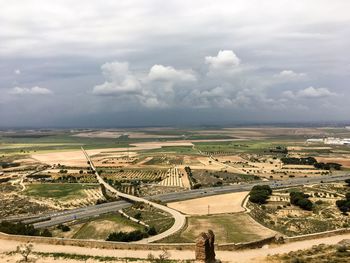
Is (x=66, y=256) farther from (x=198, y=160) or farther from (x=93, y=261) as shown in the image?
(x=198, y=160)

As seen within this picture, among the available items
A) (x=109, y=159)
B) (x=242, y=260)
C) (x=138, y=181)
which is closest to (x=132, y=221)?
(x=242, y=260)

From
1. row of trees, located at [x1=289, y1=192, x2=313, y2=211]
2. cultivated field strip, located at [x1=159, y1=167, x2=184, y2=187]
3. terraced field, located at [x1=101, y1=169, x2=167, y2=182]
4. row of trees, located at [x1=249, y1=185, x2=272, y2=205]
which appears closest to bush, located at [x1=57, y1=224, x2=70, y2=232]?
row of trees, located at [x1=249, y1=185, x2=272, y2=205]

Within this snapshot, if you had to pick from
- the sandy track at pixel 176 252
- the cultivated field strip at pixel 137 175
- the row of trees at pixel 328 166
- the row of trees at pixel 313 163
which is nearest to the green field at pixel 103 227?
the sandy track at pixel 176 252

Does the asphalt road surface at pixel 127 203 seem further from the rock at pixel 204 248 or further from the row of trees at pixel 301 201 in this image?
the rock at pixel 204 248

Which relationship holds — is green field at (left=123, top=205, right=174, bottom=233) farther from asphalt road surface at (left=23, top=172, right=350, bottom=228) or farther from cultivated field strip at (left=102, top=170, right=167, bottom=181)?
cultivated field strip at (left=102, top=170, right=167, bottom=181)

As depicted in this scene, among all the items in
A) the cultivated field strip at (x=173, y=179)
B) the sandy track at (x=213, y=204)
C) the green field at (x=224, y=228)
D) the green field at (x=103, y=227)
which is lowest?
the cultivated field strip at (x=173, y=179)

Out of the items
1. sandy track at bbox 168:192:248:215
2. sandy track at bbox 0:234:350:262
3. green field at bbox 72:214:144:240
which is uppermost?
sandy track at bbox 0:234:350:262
